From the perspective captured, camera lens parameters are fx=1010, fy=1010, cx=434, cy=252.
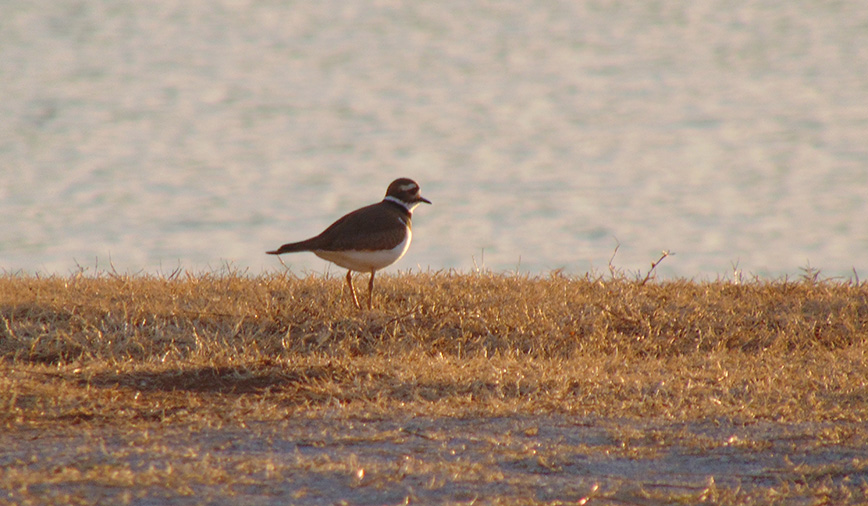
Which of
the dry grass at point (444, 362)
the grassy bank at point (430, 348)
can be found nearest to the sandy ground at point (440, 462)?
the dry grass at point (444, 362)

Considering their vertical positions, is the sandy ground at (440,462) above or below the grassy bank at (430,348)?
below

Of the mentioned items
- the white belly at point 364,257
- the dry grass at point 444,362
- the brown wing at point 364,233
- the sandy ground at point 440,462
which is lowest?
the sandy ground at point 440,462

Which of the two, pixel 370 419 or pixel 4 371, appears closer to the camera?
pixel 370 419

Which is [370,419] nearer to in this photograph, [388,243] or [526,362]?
[526,362]

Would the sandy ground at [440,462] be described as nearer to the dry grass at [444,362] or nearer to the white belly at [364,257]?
the dry grass at [444,362]

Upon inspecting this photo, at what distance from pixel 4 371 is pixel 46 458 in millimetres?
1726

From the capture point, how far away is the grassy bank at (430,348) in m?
5.48

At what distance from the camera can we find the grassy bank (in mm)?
5477

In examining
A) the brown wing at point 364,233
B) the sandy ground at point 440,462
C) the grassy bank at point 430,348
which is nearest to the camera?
the sandy ground at point 440,462

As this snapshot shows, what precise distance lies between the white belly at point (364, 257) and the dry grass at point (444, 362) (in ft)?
1.08

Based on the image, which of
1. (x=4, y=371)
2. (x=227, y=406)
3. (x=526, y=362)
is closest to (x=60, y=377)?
(x=4, y=371)

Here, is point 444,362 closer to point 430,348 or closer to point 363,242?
point 430,348

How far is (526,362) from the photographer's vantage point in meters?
6.70

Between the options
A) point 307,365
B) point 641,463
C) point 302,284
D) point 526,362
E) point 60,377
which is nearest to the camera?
point 641,463
